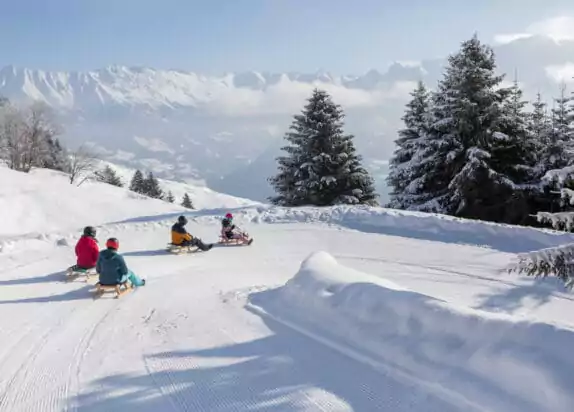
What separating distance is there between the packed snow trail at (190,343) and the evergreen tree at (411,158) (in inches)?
420

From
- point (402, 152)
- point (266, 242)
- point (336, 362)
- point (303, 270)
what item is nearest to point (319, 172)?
point (402, 152)

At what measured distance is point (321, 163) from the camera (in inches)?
1087

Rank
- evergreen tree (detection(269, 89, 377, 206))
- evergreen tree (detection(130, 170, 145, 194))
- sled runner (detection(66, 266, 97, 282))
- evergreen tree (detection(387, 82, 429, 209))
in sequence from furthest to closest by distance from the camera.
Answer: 1. evergreen tree (detection(130, 170, 145, 194))
2. evergreen tree (detection(269, 89, 377, 206))
3. evergreen tree (detection(387, 82, 429, 209))
4. sled runner (detection(66, 266, 97, 282))

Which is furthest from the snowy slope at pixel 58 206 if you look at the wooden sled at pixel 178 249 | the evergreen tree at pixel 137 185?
the evergreen tree at pixel 137 185

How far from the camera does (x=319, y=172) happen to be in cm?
2762

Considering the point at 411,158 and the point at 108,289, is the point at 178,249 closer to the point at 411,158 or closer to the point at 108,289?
the point at 108,289

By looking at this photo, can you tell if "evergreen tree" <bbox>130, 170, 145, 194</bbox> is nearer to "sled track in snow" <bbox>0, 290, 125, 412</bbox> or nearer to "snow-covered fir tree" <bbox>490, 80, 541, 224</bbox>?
"snow-covered fir tree" <bbox>490, 80, 541, 224</bbox>

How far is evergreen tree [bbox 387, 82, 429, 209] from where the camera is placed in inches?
930

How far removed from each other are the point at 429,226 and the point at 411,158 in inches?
362

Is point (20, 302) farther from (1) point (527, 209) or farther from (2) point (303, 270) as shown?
(1) point (527, 209)

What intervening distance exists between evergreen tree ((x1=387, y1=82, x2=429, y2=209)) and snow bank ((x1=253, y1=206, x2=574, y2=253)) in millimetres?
5995

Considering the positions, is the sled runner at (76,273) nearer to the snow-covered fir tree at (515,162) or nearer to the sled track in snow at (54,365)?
the sled track in snow at (54,365)

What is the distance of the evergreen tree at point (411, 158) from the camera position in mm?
23609

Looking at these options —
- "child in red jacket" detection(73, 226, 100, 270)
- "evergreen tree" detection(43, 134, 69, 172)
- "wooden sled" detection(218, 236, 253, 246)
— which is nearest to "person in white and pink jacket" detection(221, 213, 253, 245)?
"wooden sled" detection(218, 236, 253, 246)
